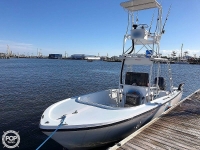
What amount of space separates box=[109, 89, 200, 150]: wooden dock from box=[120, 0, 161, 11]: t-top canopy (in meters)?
5.64

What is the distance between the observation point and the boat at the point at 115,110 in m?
4.99

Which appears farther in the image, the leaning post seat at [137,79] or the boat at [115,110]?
the leaning post seat at [137,79]

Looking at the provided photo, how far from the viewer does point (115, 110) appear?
19.9 feet

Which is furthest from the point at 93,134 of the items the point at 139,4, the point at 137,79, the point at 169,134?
the point at 139,4

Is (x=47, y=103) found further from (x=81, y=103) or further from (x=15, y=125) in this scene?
(x=81, y=103)

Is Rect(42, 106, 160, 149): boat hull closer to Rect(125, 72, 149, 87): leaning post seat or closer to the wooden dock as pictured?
the wooden dock

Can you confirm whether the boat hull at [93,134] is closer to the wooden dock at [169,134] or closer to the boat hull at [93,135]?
the boat hull at [93,135]

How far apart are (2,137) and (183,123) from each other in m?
8.23

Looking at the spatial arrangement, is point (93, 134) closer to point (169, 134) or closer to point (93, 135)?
point (93, 135)

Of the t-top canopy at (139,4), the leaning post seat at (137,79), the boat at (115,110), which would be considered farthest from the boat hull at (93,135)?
the t-top canopy at (139,4)

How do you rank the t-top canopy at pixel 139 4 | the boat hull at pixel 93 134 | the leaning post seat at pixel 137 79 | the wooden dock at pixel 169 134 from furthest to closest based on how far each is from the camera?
the t-top canopy at pixel 139 4
the leaning post seat at pixel 137 79
the boat hull at pixel 93 134
the wooden dock at pixel 169 134

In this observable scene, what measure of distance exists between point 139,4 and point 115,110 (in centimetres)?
585

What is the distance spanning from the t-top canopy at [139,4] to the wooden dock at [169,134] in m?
5.64

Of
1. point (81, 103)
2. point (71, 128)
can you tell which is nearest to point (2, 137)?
point (81, 103)
